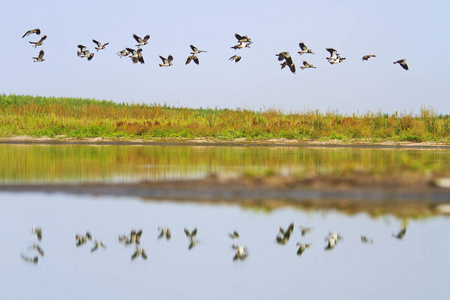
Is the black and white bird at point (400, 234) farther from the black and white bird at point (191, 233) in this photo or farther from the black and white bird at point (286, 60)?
the black and white bird at point (286, 60)

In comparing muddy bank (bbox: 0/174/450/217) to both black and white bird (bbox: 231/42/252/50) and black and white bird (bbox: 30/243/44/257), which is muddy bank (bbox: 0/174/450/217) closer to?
black and white bird (bbox: 30/243/44/257)

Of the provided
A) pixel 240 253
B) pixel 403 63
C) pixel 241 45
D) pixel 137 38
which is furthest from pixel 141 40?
pixel 240 253

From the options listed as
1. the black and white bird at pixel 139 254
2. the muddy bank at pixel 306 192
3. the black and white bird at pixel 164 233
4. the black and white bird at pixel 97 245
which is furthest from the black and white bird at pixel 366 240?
the black and white bird at pixel 97 245

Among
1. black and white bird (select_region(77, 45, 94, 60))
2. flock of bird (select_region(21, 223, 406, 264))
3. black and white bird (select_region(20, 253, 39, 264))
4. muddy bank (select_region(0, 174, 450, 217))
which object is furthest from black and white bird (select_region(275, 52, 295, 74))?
black and white bird (select_region(20, 253, 39, 264))

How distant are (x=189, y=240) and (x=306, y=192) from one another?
13.2 ft

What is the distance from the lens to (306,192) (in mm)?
12273

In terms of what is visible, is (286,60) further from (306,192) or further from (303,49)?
(306,192)

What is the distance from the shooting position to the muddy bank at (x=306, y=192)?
11.3 meters

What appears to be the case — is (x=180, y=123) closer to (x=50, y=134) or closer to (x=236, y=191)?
(x=50, y=134)

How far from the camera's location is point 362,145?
116 feet

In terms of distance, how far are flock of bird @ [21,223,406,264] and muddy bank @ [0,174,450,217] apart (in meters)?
1.75

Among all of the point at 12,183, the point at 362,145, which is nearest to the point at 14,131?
the point at 362,145

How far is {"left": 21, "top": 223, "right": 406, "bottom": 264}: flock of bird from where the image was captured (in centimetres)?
803

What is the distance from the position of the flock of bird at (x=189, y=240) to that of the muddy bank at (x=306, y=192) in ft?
5.76
